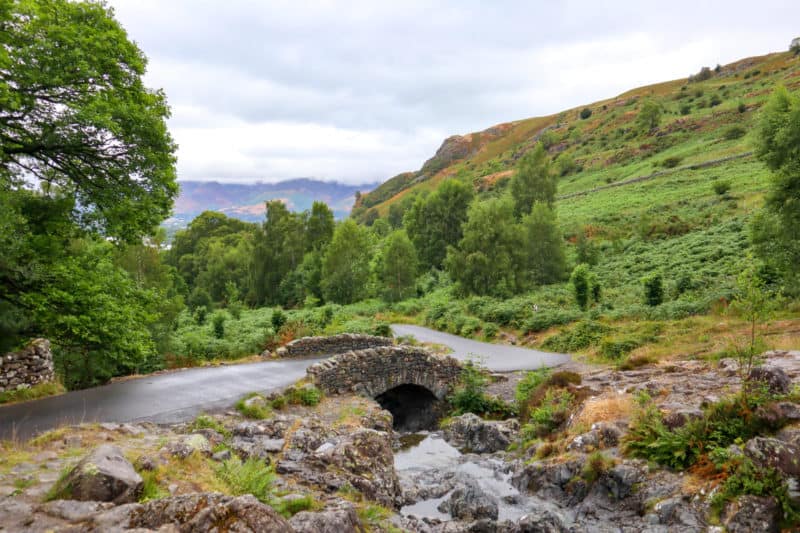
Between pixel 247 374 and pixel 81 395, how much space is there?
549 centimetres

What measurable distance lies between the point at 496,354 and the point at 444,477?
43.7 ft

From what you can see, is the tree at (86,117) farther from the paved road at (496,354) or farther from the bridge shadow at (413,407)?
the paved road at (496,354)

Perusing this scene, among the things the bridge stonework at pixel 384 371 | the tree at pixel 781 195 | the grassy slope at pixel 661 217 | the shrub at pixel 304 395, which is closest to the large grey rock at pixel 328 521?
the shrub at pixel 304 395

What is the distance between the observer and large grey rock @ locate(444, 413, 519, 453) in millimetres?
16000

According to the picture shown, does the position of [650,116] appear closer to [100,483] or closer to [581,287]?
[581,287]

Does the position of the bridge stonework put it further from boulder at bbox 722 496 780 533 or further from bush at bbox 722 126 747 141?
bush at bbox 722 126 747 141

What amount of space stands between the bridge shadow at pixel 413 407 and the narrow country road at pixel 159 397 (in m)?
3.52

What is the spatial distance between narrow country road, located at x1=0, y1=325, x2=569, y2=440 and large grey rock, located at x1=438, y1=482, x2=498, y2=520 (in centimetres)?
673

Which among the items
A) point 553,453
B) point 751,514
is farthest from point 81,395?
point 751,514

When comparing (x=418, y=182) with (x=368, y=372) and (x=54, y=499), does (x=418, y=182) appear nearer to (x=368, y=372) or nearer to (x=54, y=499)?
(x=368, y=372)

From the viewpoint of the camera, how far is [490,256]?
41938 mm

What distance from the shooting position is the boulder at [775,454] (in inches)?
330

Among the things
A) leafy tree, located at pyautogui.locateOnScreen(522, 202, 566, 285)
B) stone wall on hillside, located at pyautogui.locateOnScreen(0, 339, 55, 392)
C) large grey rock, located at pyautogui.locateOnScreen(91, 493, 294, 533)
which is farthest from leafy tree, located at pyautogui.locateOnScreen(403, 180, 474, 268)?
large grey rock, located at pyautogui.locateOnScreen(91, 493, 294, 533)

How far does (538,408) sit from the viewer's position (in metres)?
16.5
